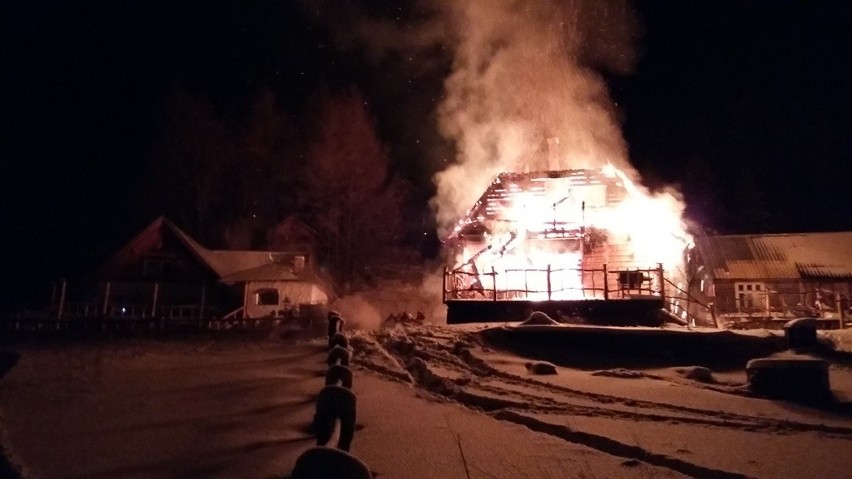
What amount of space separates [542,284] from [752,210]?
124ft

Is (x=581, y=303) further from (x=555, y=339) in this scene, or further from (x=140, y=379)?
(x=140, y=379)

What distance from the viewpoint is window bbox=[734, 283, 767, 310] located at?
95.7ft

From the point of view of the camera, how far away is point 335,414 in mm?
5035

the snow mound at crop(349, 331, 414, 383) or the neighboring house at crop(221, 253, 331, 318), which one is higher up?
the neighboring house at crop(221, 253, 331, 318)

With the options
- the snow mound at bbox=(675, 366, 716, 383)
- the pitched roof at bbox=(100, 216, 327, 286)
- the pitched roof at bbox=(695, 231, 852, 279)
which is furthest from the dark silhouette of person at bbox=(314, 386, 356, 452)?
the pitched roof at bbox=(695, 231, 852, 279)

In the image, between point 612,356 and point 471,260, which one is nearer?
point 612,356

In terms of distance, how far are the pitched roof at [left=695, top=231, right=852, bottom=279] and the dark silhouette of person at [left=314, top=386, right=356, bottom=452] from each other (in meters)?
29.8

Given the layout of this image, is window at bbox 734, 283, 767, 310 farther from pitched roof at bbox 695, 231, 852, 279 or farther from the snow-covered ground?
the snow-covered ground

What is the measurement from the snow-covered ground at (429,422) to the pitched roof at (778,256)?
2060 cm

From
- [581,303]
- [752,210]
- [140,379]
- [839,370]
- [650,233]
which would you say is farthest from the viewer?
[752,210]

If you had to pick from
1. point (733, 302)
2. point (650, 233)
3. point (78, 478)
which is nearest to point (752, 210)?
point (733, 302)

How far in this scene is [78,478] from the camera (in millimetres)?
A: 5406

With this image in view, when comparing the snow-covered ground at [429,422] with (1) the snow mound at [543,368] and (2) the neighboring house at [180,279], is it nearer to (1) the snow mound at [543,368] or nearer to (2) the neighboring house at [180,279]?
(1) the snow mound at [543,368]

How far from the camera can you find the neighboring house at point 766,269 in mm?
29281
